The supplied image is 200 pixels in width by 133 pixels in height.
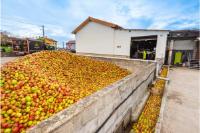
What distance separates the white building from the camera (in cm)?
1406

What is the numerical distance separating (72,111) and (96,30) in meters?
18.0

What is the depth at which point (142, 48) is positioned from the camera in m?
19.7

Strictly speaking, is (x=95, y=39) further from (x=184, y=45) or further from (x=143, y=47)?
(x=184, y=45)

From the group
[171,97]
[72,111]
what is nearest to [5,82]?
[72,111]

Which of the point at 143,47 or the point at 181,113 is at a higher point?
the point at 143,47

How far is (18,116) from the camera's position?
5.49 ft

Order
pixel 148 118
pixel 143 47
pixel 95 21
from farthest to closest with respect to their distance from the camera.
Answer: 1. pixel 143 47
2. pixel 95 21
3. pixel 148 118

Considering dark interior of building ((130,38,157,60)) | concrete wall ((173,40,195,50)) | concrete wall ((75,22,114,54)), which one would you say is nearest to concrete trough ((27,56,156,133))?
dark interior of building ((130,38,157,60))

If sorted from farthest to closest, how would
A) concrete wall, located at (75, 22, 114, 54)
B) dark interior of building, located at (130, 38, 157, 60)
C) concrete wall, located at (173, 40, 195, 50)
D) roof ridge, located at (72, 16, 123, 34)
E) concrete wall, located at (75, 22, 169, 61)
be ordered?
concrete wall, located at (75, 22, 114, 54), roof ridge, located at (72, 16, 123, 34), dark interior of building, located at (130, 38, 157, 60), concrete wall, located at (173, 40, 195, 50), concrete wall, located at (75, 22, 169, 61)

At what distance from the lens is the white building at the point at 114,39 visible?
14.1 metres

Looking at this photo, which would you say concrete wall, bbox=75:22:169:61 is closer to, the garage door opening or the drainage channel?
the garage door opening

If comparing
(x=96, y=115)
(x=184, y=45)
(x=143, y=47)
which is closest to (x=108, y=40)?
(x=143, y=47)

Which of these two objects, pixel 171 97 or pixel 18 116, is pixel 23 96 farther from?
pixel 171 97

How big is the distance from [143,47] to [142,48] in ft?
0.72
